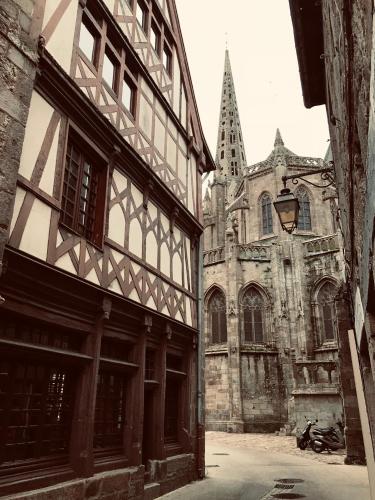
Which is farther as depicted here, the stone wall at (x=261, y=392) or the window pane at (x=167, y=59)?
the stone wall at (x=261, y=392)

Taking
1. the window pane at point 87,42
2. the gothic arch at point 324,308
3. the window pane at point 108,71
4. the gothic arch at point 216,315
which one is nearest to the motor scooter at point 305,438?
the gothic arch at point 324,308

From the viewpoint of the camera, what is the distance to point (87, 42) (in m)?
6.83

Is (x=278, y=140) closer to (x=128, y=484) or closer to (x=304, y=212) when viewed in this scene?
(x=304, y=212)

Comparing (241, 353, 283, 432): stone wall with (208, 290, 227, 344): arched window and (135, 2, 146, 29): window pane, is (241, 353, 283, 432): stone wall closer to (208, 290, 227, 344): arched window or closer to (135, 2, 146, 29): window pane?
(208, 290, 227, 344): arched window

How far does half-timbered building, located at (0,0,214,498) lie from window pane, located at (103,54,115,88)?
0.09 ft

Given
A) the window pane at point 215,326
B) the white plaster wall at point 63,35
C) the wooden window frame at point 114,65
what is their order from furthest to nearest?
the window pane at point 215,326 → the wooden window frame at point 114,65 → the white plaster wall at point 63,35

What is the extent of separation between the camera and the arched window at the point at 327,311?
21562 millimetres

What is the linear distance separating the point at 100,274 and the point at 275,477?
6.34 meters

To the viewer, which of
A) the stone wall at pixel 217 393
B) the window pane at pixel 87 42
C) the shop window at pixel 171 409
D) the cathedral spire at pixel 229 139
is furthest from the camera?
the cathedral spire at pixel 229 139

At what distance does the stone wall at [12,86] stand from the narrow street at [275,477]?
5.92 m

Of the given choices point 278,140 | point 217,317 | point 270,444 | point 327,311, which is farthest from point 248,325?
point 278,140

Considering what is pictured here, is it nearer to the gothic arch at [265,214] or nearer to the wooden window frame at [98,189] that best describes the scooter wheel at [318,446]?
the wooden window frame at [98,189]

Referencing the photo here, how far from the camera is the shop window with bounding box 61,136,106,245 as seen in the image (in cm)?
597

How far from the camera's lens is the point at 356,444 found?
1067cm
